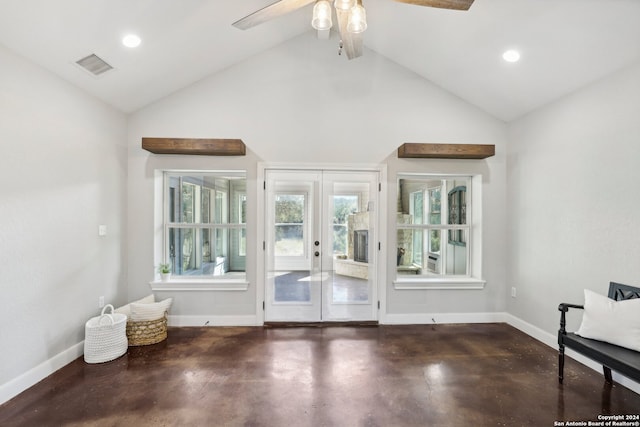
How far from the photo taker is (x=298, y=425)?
206 cm

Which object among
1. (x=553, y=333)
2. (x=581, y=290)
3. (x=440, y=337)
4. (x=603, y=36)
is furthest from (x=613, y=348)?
(x=603, y=36)

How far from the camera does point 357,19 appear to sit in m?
1.92

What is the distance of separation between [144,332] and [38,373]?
86 cm

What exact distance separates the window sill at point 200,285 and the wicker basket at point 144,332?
54 centimetres

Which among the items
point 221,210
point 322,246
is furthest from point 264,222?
point 322,246

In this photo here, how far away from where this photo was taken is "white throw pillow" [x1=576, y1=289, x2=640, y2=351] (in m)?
2.23

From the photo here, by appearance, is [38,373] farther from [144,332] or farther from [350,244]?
[350,244]

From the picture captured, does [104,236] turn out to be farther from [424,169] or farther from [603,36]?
[603,36]

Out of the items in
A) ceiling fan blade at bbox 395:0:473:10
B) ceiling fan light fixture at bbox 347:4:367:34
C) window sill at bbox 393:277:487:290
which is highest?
ceiling fan blade at bbox 395:0:473:10

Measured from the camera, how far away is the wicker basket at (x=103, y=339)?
292cm

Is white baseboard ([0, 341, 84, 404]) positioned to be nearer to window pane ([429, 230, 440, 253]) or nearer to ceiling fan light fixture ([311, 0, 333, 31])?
ceiling fan light fixture ([311, 0, 333, 31])

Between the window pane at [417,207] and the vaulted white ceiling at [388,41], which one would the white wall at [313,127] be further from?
the window pane at [417,207]

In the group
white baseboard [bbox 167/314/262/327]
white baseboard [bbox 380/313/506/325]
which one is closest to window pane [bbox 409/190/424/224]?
white baseboard [bbox 380/313/506/325]

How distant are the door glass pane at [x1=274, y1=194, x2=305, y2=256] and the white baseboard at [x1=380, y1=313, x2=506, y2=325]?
1.55 meters
